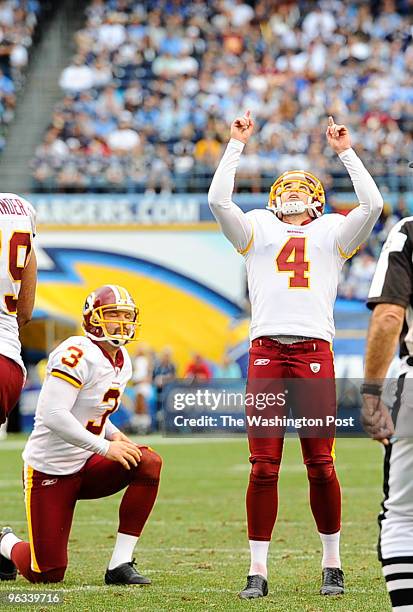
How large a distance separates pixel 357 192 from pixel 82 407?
1.59 meters

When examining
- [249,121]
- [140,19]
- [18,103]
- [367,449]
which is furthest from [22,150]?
[249,121]

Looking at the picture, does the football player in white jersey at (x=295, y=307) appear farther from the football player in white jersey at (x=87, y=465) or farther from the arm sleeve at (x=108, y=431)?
the arm sleeve at (x=108, y=431)

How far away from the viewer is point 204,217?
61.0 feet

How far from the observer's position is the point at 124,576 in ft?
18.2

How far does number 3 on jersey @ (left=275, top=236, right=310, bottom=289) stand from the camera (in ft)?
18.0

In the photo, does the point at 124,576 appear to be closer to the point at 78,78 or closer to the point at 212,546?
the point at 212,546

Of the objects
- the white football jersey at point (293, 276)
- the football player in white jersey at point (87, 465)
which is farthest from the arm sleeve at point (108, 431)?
the white football jersey at point (293, 276)

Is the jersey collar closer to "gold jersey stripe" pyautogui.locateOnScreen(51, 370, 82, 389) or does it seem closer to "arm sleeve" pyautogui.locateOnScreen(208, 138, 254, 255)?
"gold jersey stripe" pyautogui.locateOnScreen(51, 370, 82, 389)

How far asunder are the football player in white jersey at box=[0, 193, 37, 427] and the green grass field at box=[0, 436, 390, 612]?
3.01ft

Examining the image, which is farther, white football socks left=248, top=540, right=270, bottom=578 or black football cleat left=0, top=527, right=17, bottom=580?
black football cleat left=0, top=527, right=17, bottom=580

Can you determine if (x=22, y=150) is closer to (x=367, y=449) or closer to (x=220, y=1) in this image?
(x=220, y=1)

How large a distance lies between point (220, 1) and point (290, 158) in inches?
201

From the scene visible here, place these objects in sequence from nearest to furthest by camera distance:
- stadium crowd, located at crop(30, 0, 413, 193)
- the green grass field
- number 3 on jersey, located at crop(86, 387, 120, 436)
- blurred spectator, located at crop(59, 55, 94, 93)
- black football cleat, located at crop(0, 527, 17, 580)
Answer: the green grass field
number 3 on jersey, located at crop(86, 387, 120, 436)
black football cleat, located at crop(0, 527, 17, 580)
stadium crowd, located at crop(30, 0, 413, 193)
blurred spectator, located at crop(59, 55, 94, 93)

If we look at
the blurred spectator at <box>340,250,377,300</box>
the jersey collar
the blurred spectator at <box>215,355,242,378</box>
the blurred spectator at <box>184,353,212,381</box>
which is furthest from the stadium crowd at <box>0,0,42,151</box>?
the jersey collar
